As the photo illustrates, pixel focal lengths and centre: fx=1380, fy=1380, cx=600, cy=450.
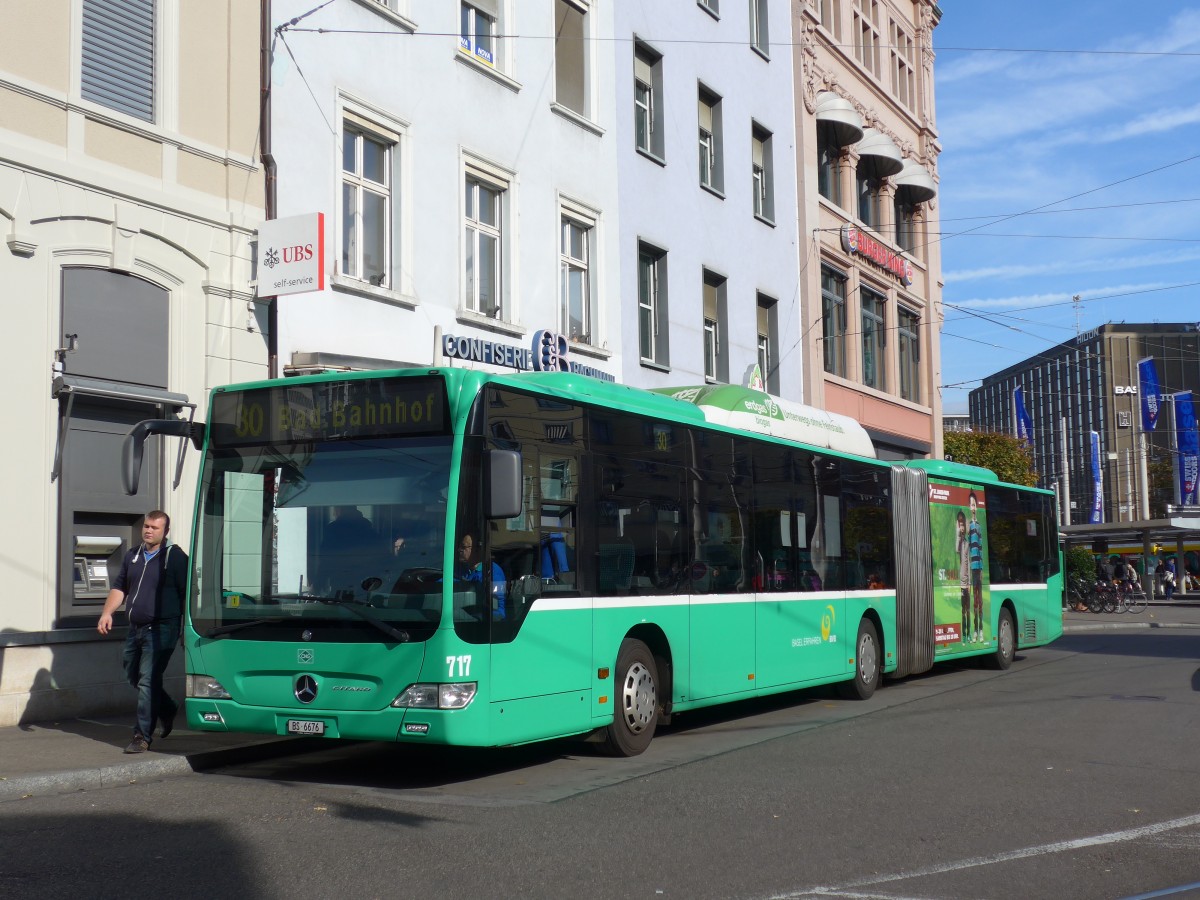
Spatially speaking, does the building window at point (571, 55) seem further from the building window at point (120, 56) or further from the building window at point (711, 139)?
the building window at point (120, 56)

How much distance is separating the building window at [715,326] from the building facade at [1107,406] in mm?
73972

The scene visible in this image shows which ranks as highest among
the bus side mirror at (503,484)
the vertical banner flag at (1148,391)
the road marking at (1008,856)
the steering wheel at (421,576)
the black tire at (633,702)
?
the vertical banner flag at (1148,391)

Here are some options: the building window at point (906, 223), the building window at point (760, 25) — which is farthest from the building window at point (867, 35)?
the building window at point (760, 25)

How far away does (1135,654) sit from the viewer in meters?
23.6

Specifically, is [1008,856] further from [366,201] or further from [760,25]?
[760,25]

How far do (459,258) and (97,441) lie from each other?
6460 millimetres

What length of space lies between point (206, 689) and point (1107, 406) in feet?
471

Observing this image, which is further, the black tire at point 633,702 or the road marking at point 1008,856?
the black tire at point 633,702

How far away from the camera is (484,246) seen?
19.6m

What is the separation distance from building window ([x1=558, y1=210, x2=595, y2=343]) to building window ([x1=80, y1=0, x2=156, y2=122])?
26.8ft

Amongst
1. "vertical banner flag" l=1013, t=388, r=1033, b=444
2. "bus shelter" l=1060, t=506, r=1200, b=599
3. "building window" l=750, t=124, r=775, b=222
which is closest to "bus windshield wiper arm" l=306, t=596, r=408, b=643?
"building window" l=750, t=124, r=775, b=222

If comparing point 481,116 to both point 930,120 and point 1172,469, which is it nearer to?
point 930,120

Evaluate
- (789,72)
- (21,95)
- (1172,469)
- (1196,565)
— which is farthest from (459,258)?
(1172,469)

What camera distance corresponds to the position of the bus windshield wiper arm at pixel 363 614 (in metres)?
9.01
